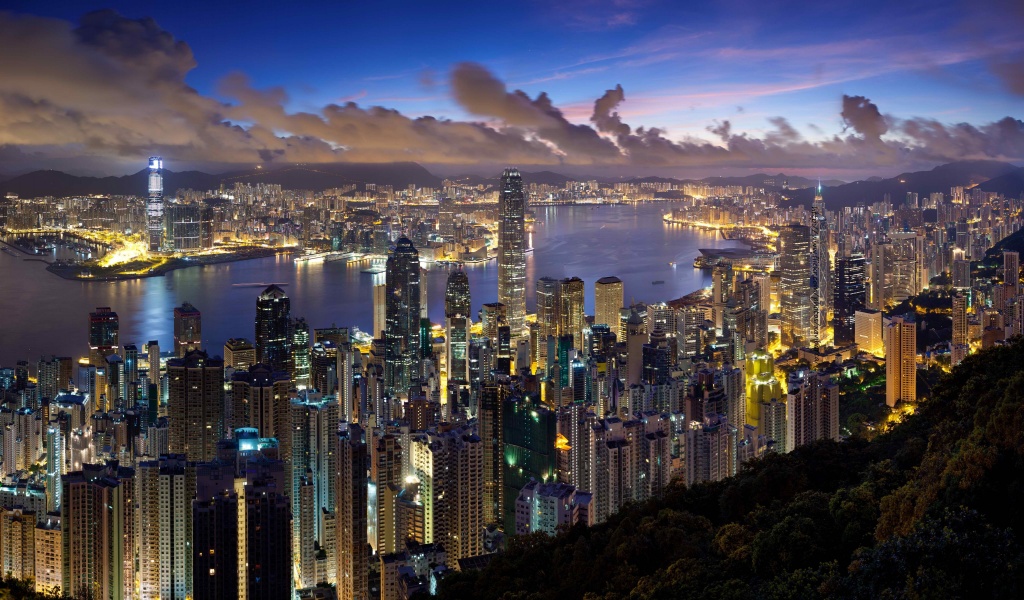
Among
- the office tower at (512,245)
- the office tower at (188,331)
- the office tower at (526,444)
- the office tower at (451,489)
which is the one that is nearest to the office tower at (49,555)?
the office tower at (451,489)

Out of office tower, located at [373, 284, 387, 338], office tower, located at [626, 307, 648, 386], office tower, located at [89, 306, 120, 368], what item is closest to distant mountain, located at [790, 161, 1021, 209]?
office tower, located at [626, 307, 648, 386]

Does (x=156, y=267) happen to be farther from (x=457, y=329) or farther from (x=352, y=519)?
(x=352, y=519)

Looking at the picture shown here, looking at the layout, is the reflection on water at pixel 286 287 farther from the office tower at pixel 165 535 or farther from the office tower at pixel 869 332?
the office tower at pixel 165 535

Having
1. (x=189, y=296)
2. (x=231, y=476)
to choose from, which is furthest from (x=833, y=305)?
(x=231, y=476)

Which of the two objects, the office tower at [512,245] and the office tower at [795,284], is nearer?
the office tower at [795,284]

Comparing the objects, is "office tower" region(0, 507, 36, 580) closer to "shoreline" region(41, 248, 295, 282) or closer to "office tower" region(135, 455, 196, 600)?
"office tower" region(135, 455, 196, 600)
